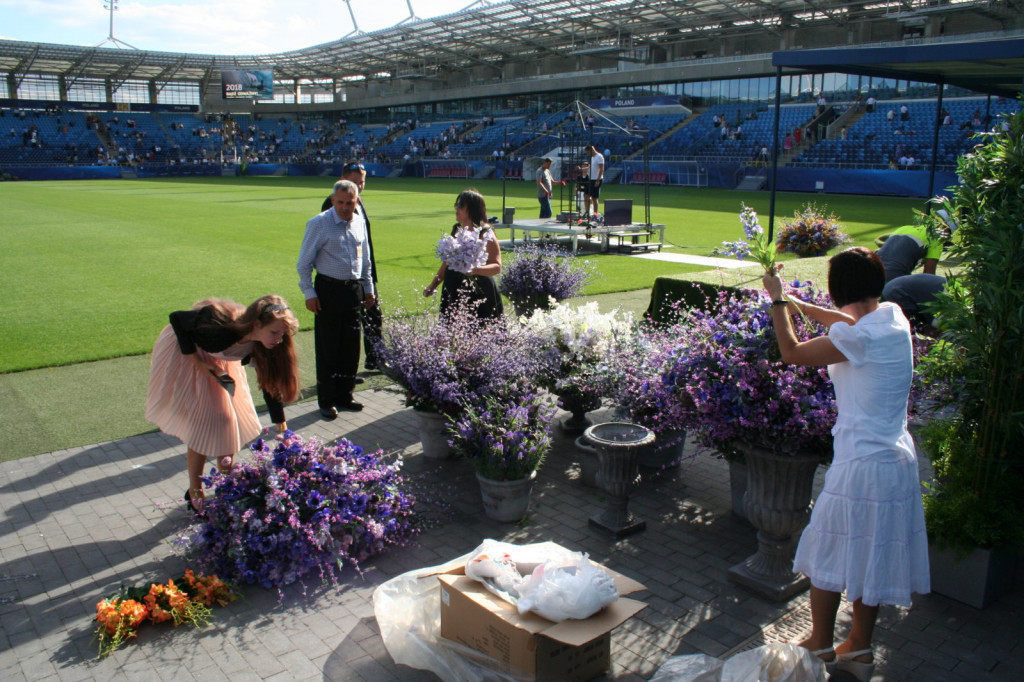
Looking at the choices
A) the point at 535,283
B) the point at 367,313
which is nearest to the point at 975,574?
the point at 367,313

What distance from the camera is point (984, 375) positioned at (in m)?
3.96

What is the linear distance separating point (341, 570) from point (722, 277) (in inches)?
239

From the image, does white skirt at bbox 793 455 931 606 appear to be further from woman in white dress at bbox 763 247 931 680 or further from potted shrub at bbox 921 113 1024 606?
potted shrub at bbox 921 113 1024 606

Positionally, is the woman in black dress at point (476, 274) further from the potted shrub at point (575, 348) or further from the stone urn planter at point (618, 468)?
the stone urn planter at point (618, 468)

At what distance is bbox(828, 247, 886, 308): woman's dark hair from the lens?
132 inches

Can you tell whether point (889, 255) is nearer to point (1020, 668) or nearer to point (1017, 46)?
point (1017, 46)

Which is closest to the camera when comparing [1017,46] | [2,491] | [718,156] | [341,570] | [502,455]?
[341,570]

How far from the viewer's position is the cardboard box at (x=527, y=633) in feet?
10.8

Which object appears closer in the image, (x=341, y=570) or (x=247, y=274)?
(x=341, y=570)

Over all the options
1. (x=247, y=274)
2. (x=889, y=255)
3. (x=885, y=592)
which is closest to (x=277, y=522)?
(x=885, y=592)

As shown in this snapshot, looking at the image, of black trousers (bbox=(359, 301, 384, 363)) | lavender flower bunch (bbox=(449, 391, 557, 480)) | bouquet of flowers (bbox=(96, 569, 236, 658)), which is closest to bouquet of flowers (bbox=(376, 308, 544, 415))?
lavender flower bunch (bbox=(449, 391, 557, 480))

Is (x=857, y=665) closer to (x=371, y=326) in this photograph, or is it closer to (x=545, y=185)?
(x=371, y=326)

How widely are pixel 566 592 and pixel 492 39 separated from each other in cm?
6357

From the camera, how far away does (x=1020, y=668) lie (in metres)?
3.60
